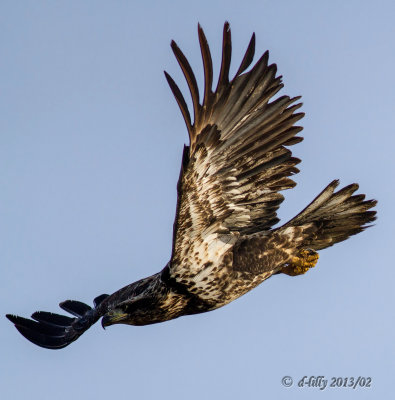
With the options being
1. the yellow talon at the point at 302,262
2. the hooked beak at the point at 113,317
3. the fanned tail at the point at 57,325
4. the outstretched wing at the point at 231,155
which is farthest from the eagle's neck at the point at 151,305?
the yellow talon at the point at 302,262

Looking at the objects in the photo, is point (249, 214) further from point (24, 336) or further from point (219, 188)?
point (24, 336)

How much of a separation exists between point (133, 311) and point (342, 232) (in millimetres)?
2422

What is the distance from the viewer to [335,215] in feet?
35.4

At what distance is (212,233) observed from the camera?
10266mm

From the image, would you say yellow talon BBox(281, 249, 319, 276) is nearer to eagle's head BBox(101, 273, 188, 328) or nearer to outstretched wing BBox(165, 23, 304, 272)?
outstretched wing BBox(165, 23, 304, 272)

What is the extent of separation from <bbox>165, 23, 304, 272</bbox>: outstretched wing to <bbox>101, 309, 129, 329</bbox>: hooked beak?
945 mm

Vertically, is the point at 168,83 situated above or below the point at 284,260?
above

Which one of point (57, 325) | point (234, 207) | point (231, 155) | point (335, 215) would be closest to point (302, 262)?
point (335, 215)

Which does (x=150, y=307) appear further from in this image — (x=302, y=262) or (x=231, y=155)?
(x=231, y=155)

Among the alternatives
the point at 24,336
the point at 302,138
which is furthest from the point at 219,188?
the point at 24,336

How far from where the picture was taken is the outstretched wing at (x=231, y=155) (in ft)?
31.8

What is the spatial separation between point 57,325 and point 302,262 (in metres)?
3.27

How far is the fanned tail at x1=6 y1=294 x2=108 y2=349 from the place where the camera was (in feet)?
38.7

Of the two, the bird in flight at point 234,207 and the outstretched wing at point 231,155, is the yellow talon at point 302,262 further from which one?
the outstretched wing at point 231,155
